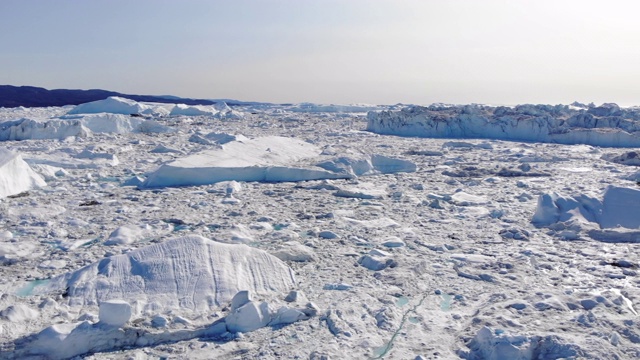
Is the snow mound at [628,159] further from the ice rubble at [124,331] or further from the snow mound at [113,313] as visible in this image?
the snow mound at [113,313]

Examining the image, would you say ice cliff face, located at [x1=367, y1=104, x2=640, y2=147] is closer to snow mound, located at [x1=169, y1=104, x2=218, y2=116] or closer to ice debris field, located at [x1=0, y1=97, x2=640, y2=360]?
ice debris field, located at [x1=0, y1=97, x2=640, y2=360]

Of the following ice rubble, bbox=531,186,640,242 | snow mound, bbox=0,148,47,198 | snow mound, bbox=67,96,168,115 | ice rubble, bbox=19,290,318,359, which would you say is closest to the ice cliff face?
ice rubble, bbox=531,186,640,242

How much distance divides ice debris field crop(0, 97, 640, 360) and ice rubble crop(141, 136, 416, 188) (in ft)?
0.09

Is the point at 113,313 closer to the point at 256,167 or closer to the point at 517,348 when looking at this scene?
the point at 517,348

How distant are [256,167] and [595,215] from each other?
14.3 feet

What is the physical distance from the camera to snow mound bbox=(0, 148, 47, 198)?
5.92 meters

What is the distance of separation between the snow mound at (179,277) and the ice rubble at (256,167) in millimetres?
3601

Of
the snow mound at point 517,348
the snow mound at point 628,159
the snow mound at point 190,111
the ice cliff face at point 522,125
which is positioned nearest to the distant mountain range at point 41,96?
the snow mound at point 190,111

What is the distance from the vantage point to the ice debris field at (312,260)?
100 inches

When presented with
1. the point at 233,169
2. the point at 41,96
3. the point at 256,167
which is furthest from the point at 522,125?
the point at 41,96

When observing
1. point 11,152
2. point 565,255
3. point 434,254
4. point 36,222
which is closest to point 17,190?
point 11,152

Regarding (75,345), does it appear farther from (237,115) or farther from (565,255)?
(237,115)

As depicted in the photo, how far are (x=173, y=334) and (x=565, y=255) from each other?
9.91 feet

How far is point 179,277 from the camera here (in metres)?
3.12
